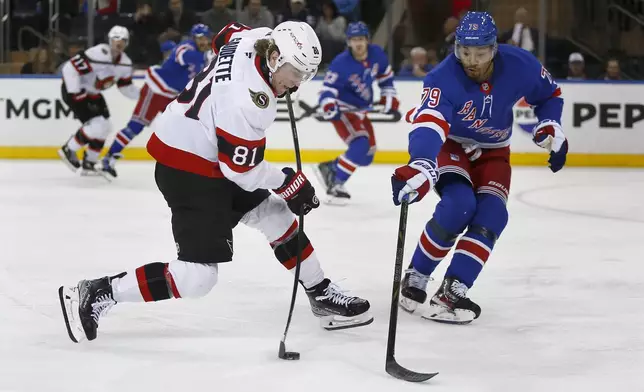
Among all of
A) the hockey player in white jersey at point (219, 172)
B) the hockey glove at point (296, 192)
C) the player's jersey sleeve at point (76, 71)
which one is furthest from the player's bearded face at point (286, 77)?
the player's jersey sleeve at point (76, 71)

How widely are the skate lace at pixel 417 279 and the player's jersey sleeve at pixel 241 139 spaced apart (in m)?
1.06

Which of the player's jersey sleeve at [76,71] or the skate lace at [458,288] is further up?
the skate lace at [458,288]

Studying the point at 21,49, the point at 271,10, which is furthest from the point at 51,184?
the point at 271,10

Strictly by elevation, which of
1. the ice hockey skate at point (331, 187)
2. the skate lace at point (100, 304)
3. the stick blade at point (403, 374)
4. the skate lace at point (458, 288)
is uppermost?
the stick blade at point (403, 374)

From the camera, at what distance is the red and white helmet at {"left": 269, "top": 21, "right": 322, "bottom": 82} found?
124 inches

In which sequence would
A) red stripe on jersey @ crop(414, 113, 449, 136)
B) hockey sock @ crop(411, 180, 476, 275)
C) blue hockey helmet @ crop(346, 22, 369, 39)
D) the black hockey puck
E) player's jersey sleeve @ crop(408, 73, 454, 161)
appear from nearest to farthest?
1. the black hockey puck
2. player's jersey sleeve @ crop(408, 73, 454, 161)
3. red stripe on jersey @ crop(414, 113, 449, 136)
4. hockey sock @ crop(411, 180, 476, 275)
5. blue hockey helmet @ crop(346, 22, 369, 39)

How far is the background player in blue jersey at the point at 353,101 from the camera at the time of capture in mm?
7590

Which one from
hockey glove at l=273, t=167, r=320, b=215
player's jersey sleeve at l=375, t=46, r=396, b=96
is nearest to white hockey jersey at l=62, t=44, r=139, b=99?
player's jersey sleeve at l=375, t=46, r=396, b=96

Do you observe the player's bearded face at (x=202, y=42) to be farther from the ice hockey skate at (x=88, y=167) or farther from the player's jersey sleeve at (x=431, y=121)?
the player's jersey sleeve at (x=431, y=121)

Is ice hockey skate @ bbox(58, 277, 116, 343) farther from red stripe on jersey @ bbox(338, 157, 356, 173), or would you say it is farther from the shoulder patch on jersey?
red stripe on jersey @ bbox(338, 157, 356, 173)

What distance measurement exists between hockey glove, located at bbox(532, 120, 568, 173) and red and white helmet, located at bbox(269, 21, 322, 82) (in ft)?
3.54

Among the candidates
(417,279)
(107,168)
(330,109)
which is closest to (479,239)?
(417,279)

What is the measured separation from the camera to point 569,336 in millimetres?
3615

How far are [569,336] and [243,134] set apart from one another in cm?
136
